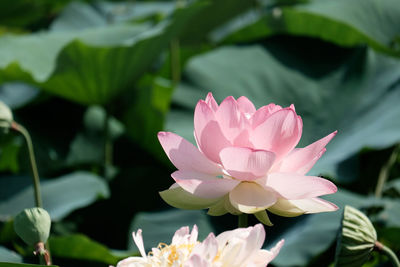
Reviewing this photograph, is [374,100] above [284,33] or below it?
below

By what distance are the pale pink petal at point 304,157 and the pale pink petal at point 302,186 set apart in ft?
0.09

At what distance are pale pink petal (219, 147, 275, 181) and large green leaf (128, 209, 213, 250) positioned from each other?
739 mm

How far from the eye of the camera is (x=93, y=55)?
5.04 feet

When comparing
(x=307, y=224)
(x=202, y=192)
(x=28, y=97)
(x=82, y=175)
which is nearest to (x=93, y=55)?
(x=82, y=175)

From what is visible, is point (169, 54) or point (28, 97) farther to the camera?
point (169, 54)

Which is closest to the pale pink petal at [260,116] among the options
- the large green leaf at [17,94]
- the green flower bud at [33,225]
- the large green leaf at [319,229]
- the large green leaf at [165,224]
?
the green flower bud at [33,225]

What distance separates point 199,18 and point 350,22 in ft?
1.76

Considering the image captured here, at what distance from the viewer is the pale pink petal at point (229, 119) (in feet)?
1.64

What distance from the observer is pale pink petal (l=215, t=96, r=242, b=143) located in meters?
0.50

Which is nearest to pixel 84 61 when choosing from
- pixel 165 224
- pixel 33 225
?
pixel 165 224

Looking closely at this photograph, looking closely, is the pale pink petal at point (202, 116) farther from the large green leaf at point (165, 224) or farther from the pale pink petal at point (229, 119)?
the large green leaf at point (165, 224)

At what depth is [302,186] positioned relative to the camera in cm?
46

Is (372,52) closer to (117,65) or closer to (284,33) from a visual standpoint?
(284,33)

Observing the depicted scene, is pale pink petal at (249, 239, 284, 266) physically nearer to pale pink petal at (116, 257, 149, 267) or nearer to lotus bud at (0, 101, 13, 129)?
pale pink petal at (116, 257, 149, 267)
